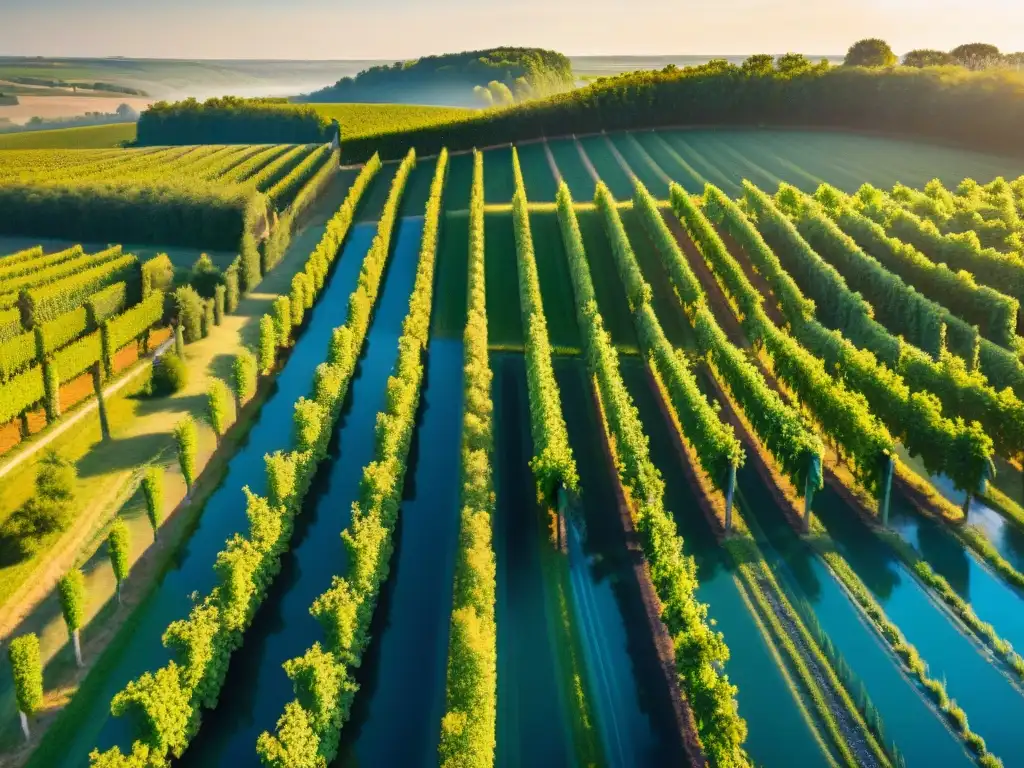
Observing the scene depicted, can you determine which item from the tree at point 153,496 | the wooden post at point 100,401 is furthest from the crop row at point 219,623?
the wooden post at point 100,401

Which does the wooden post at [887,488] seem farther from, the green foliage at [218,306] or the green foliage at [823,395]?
the green foliage at [218,306]

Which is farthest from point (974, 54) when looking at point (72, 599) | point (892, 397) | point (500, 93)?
point (72, 599)

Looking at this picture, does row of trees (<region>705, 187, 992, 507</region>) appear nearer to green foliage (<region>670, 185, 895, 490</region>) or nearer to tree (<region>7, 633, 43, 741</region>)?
green foliage (<region>670, 185, 895, 490</region>)

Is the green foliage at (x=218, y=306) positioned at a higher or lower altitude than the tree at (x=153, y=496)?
higher

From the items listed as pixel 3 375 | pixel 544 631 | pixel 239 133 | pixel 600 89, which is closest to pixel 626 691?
pixel 544 631

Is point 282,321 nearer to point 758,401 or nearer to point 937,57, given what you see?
point 758,401

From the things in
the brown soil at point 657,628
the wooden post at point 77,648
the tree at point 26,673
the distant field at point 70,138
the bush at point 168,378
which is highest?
the distant field at point 70,138
